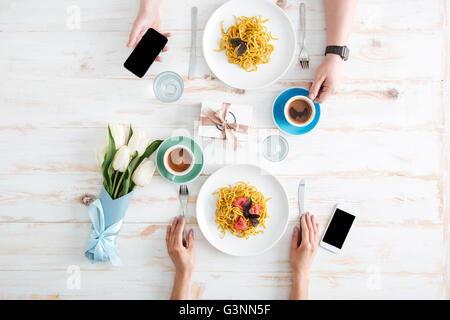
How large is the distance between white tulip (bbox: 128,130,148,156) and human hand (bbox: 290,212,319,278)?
2.58 feet

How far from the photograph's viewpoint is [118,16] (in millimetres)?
1595

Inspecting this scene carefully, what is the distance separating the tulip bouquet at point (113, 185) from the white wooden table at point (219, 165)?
9cm

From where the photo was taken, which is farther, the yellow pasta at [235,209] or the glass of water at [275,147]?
the glass of water at [275,147]

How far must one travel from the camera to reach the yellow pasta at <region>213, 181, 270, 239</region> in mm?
1468

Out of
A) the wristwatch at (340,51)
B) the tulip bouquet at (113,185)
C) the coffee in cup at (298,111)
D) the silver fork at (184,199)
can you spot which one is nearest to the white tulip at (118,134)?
the tulip bouquet at (113,185)

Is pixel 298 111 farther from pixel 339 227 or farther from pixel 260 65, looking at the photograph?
pixel 339 227

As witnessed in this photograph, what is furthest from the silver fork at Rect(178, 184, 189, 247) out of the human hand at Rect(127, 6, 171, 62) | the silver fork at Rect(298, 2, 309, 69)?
the silver fork at Rect(298, 2, 309, 69)

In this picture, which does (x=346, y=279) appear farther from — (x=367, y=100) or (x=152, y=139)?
(x=152, y=139)

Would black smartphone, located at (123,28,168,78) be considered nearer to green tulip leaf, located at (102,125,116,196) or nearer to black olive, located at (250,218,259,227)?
green tulip leaf, located at (102,125,116,196)

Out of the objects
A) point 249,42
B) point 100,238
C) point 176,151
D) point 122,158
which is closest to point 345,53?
point 249,42

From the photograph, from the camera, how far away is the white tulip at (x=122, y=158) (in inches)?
56.4

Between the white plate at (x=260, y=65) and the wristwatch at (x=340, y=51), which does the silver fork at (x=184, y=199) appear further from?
the wristwatch at (x=340, y=51)

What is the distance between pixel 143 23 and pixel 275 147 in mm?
799
